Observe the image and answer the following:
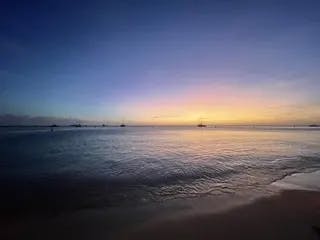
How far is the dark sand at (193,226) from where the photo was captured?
6906 mm

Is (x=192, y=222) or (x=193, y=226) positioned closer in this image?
(x=193, y=226)

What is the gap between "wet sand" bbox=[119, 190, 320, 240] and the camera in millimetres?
6895

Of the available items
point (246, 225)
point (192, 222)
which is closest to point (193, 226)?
point (192, 222)

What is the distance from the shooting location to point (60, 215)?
874 cm

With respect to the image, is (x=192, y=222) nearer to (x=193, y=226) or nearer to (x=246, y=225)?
(x=193, y=226)

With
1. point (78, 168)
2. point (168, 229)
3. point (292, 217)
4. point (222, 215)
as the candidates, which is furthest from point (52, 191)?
point (292, 217)

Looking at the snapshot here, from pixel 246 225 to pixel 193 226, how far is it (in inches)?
68.6

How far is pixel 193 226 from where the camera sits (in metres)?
7.53

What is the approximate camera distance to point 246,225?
7.63 m

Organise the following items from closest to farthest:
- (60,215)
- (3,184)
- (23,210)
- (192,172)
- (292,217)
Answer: (292,217) → (60,215) → (23,210) → (3,184) → (192,172)

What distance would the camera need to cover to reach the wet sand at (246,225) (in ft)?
22.6

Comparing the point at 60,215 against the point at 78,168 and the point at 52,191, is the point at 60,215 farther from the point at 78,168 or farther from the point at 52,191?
the point at 78,168

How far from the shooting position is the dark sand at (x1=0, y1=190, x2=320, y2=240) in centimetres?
691

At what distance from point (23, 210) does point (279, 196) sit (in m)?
11.1
